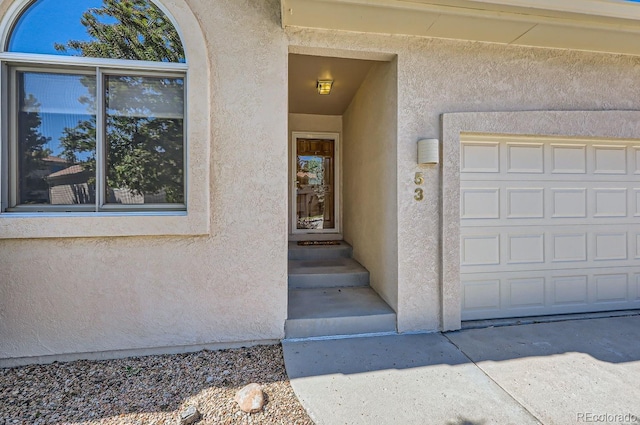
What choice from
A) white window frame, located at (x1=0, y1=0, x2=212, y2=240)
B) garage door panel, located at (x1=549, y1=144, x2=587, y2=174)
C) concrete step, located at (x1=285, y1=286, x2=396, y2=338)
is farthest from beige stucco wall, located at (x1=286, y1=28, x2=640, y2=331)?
white window frame, located at (x1=0, y1=0, x2=212, y2=240)

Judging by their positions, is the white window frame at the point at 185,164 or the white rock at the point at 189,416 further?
the white window frame at the point at 185,164

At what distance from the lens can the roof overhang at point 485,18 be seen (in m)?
3.42

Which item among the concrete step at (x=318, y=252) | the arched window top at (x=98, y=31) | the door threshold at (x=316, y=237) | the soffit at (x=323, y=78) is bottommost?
the concrete step at (x=318, y=252)

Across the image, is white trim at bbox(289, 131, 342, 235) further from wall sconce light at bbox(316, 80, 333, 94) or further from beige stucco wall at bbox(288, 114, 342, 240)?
wall sconce light at bbox(316, 80, 333, 94)

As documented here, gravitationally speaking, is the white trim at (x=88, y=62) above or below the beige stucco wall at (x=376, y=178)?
above

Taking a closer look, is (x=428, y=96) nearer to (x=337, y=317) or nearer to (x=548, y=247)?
(x=548, y=247)

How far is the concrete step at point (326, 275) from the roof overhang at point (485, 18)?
363 centimetres

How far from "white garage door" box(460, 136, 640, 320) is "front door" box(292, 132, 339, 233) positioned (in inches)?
145

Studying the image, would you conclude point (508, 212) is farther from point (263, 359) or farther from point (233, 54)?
point (233, 54)

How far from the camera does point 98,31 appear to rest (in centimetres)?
362

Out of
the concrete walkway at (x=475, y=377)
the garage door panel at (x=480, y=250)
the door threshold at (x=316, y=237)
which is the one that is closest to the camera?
the concrete walkway at (x=475, y=377)

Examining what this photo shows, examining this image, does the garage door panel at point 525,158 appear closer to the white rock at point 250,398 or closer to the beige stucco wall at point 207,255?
the beige stucco wall at point 207,255

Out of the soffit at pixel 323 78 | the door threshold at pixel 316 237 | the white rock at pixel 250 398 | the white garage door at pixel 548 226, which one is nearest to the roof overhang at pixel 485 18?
the soffit at pixel 323 78

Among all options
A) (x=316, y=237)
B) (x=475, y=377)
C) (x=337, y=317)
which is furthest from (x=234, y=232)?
(x=316, y=237)
